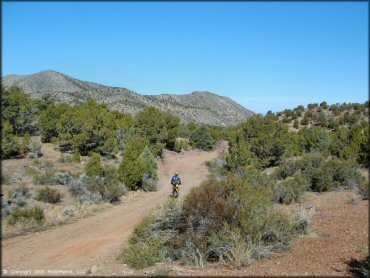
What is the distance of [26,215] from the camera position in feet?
51.0

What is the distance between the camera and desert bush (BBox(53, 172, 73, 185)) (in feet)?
71.5

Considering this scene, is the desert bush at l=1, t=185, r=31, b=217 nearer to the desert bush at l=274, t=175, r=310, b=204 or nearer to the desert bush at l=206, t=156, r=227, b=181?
the desert bush at l=274, t=175, r=310, b=204

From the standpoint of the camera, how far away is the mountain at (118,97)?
84625 millimetres

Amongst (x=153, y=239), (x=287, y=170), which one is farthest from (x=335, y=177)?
(x=153, y=239)

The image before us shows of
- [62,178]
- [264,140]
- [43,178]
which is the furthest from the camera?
[264,140]

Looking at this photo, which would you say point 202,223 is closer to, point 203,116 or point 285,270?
point 285,270

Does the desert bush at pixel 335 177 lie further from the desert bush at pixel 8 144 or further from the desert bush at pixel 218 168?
the desert bush at pixel 8 144

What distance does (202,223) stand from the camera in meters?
10.9

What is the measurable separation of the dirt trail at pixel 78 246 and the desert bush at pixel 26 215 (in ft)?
3.13

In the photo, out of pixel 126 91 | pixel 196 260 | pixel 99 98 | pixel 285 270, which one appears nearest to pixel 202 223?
pixel 196 260

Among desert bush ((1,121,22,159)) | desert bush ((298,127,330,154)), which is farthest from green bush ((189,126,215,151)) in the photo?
desert bush ((1,121,22,159))

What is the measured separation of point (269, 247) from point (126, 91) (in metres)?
91.7

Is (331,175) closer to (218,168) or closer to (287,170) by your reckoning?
(287,170)

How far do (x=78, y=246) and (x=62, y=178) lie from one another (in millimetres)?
9591
